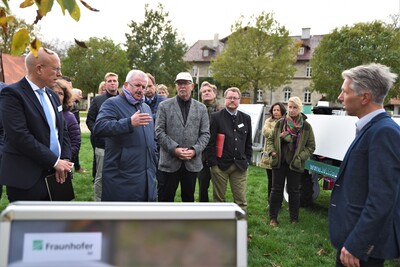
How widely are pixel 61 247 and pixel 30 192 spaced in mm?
1832

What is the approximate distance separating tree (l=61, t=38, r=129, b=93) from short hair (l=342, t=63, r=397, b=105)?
41349 millimetres

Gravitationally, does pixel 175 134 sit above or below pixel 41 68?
below

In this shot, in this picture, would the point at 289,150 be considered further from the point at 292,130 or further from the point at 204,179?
the point at 204,179

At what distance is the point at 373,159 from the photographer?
7.33 feet

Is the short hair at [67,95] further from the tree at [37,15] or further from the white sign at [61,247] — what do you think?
the white sign at [61,247]

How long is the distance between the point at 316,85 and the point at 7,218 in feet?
131

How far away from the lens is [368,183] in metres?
2.28

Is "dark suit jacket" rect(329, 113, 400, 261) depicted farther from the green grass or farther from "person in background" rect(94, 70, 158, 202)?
the green grass

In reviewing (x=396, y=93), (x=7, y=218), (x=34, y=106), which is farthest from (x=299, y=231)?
(x=396, y=93)

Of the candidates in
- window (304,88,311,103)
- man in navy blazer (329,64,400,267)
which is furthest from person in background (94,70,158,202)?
window (304,88,311,103)

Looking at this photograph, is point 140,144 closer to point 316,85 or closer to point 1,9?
point 1,9

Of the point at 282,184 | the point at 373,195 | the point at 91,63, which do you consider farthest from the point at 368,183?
the point at 91,63

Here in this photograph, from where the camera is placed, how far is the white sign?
1289 millimetres

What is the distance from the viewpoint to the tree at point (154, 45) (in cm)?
5441
